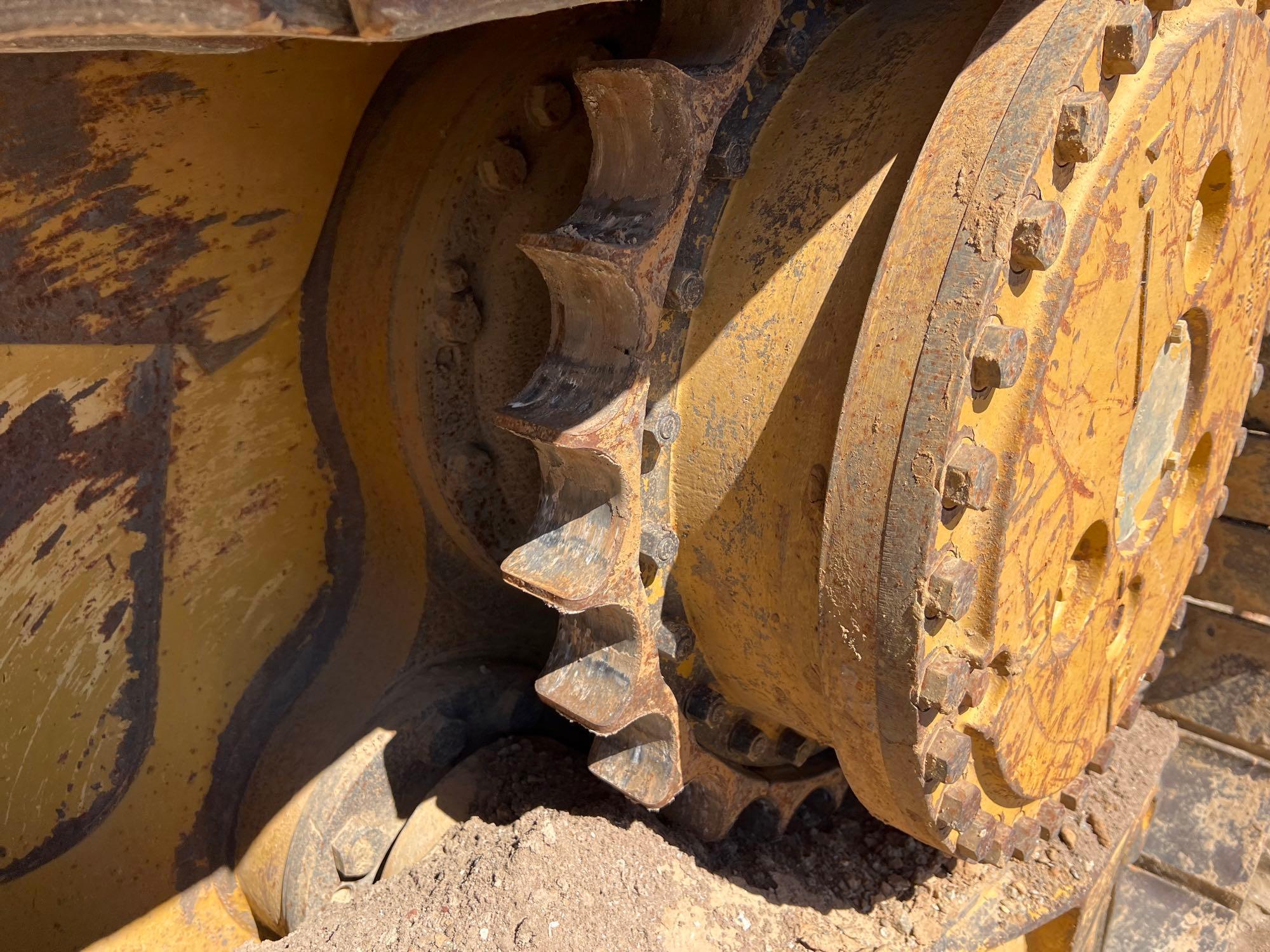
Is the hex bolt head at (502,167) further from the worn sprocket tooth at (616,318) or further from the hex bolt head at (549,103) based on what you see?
the worn sprocket tooth at (616,318)

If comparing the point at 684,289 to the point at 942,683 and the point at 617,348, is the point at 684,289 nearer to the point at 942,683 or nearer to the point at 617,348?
the point at 617,348

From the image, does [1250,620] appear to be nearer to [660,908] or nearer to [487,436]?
[660,908]

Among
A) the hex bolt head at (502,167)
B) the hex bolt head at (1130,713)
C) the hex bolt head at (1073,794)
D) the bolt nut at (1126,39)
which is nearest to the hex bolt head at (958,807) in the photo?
the hex bolt head at (1073,794)

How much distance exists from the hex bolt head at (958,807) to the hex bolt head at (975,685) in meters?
0.14

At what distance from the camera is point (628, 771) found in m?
1.49

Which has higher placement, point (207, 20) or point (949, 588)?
A: point (207, 20)

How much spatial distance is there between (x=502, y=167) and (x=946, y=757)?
3.20ft

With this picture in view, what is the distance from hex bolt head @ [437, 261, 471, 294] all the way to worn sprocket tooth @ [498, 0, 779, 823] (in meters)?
0.29

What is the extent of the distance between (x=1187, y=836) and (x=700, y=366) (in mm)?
2163

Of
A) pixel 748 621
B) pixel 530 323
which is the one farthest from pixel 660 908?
pixel 530 323

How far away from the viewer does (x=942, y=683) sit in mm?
1140

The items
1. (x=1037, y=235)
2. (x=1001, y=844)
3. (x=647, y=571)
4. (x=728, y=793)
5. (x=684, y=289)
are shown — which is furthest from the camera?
(x=728, y=793)

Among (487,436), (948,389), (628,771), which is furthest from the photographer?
(487,436)

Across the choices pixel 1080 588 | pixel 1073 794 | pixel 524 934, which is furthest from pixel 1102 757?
pixel 524 934
